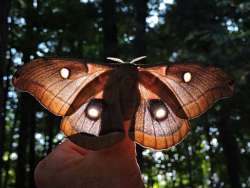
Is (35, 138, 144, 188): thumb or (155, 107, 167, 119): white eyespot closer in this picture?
(35, 138, 144, 188): thumb

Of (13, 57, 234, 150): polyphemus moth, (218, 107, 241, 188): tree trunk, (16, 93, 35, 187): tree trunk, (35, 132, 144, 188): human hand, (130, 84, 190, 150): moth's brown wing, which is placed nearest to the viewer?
(35, 132, 144, 188): human hand

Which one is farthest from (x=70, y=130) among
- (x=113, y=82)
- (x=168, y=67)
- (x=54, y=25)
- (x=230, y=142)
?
(x=230, y=142)

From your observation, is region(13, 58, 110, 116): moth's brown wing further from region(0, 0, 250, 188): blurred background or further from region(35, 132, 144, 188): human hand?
region(0, 0, 250, 188): blurred background

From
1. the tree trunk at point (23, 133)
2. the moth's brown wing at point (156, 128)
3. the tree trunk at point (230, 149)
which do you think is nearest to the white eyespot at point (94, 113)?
the moth's brown wing at point (156, 128)

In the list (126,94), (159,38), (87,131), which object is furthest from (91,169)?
(159,38)

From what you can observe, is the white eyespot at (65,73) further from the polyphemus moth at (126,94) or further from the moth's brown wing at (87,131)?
the moth's brown wing at (87,131)

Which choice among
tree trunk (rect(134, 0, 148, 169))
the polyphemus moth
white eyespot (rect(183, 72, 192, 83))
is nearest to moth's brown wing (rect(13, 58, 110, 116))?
the polyphemus moth

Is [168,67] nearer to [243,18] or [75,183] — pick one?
[75,183]
